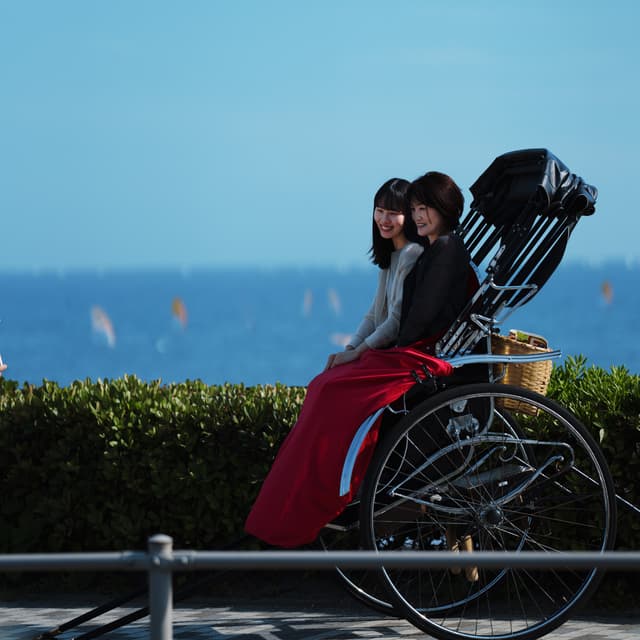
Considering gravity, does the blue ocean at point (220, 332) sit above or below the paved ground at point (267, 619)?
above

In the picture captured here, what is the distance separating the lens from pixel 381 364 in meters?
4.54

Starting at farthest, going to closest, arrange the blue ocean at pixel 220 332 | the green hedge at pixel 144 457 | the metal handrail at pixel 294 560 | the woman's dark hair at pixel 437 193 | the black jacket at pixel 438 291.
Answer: the blue ocean at pixel 220 332
the green hedge at pixel 144 457
the woman's dark hair at pixel 437 193
the black jacket at pixel 438 291
the metal handrail at pixel 294 560

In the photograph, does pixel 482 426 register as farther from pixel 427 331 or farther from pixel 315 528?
pixel 315 528

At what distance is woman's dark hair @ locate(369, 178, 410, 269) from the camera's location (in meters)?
5.00

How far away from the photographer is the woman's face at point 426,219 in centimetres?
486

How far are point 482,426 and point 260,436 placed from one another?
1307mm

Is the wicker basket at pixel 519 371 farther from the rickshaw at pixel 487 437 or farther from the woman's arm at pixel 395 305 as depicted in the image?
the woman's arm at pixel 395 305

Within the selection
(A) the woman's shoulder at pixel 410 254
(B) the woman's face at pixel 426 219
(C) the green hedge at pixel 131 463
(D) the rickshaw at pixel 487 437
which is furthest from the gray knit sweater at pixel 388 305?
(C) the green hedge at pixel 131 463

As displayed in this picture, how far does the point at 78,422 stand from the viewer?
5.88 meters

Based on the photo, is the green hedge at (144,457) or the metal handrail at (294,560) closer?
the metal handrail at (294,560)

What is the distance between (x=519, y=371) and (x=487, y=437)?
0.32m

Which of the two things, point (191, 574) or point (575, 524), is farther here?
point (191, 574)

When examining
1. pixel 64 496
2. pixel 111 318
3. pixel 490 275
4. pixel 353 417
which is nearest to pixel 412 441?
pixel 353 417

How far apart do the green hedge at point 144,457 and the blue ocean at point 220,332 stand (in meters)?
37.0
